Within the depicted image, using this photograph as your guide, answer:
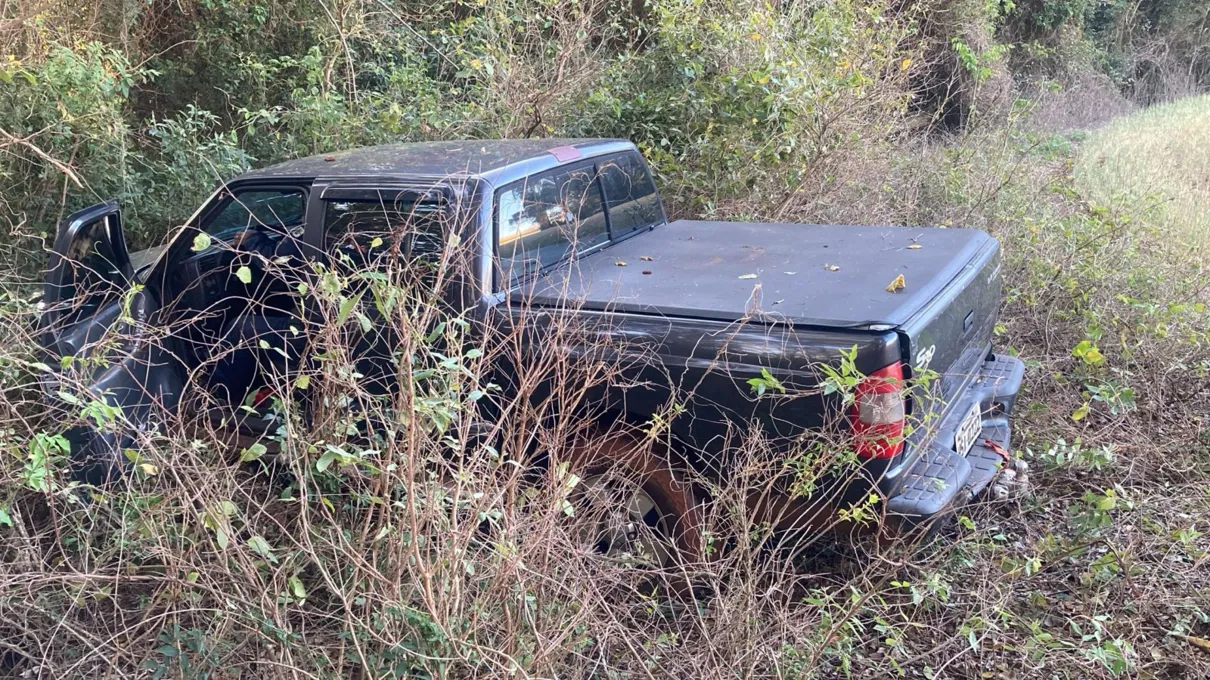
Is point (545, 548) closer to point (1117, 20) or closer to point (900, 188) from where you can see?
point (900, 188)

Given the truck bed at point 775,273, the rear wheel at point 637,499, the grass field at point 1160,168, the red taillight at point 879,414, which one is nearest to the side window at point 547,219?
the truck bed at point 775,273

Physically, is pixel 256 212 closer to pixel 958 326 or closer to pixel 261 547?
pixel 261 547

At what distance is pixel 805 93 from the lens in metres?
6.35

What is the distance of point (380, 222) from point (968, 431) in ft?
8.73

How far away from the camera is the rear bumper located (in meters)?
2.93

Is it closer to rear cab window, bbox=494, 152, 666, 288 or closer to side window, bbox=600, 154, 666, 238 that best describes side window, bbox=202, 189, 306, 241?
rear cab window, bbox=494, 152, 666, 288

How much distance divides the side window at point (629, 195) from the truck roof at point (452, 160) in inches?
4.1

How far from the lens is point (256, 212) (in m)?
4.11

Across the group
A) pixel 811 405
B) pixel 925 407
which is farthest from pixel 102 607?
pixel 925 407

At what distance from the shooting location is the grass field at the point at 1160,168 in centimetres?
722

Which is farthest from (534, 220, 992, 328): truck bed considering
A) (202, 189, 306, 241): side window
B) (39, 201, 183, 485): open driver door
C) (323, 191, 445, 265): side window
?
(39, 201, 183, 485): open driver door

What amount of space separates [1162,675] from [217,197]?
441 cm

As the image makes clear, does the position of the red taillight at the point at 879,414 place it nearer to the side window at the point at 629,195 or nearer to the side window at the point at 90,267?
the side window at the point at 629,195

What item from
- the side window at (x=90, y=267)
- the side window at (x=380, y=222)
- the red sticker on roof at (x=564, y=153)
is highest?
the red sticker on roof at (x=564, y=153)
